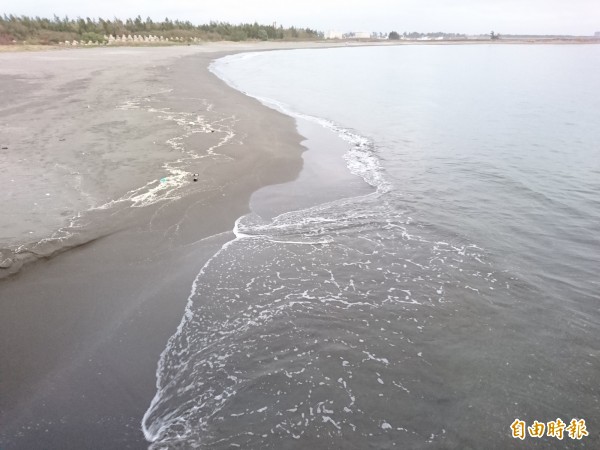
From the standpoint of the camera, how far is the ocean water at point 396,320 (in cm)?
393

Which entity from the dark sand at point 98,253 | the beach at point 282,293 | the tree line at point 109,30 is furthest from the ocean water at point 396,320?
the tree line at point 109,30

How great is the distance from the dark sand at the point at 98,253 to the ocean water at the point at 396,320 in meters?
0.43

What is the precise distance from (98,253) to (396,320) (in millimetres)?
5001

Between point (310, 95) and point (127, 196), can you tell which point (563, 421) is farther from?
point (310, 95)

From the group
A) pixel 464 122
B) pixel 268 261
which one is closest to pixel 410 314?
pixel 268 261

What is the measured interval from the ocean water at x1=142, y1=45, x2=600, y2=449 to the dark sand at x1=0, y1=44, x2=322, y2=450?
1.40 ft

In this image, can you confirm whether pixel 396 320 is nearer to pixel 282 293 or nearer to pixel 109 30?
pixel 282 293

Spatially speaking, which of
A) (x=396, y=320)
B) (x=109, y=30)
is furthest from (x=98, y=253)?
(x=109, y=30)

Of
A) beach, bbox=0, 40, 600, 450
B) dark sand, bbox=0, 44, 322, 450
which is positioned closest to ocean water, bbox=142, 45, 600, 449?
beach, bbox=0, 40, 600, 450

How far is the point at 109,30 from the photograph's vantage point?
236 ft

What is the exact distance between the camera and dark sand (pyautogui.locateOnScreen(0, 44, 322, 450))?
4.00 metres

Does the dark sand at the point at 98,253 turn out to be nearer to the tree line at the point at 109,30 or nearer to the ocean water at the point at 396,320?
the ocean water at the point at 396,320

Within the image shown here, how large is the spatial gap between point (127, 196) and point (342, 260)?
16.0 ft

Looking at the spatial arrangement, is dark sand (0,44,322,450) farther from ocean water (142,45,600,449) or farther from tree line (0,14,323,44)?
tree line (0,14,323,44)
